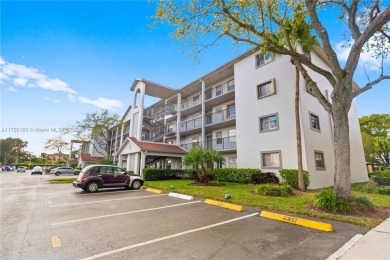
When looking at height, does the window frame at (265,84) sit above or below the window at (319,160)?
above

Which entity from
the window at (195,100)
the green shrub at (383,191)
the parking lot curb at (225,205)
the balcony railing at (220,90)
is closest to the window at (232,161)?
the balcony railing at (220,90)

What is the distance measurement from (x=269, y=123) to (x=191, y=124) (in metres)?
10.9

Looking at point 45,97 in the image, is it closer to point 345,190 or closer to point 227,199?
point 227,199

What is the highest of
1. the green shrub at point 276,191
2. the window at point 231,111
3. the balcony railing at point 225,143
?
the window at point 231,111

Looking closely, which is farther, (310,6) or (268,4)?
(268,4)

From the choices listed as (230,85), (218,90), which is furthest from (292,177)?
(218,90)

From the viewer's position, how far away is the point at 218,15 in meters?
9.57

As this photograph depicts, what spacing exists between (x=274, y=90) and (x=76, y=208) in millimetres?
15041

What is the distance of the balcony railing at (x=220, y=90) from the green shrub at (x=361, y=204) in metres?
15.3

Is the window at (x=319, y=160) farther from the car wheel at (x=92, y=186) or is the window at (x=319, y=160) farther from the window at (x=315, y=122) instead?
the car wheel at (x=92, y=186)

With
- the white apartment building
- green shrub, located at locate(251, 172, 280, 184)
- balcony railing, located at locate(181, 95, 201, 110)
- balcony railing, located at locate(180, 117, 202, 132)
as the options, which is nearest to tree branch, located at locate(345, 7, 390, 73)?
the white apartment building

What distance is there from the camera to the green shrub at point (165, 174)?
18.8m

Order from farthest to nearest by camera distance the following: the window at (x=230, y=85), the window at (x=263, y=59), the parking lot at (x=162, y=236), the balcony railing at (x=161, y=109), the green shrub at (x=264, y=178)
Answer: the balcony railing at (x=161, y=109)
the window at (x=230, y=85)
the window at (x=263, y=59)
the green shrub at (x=264, y=178)
the parking lot at (x=162, y=236)

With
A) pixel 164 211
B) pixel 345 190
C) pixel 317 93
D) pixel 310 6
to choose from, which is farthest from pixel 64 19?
pixel 345 190
